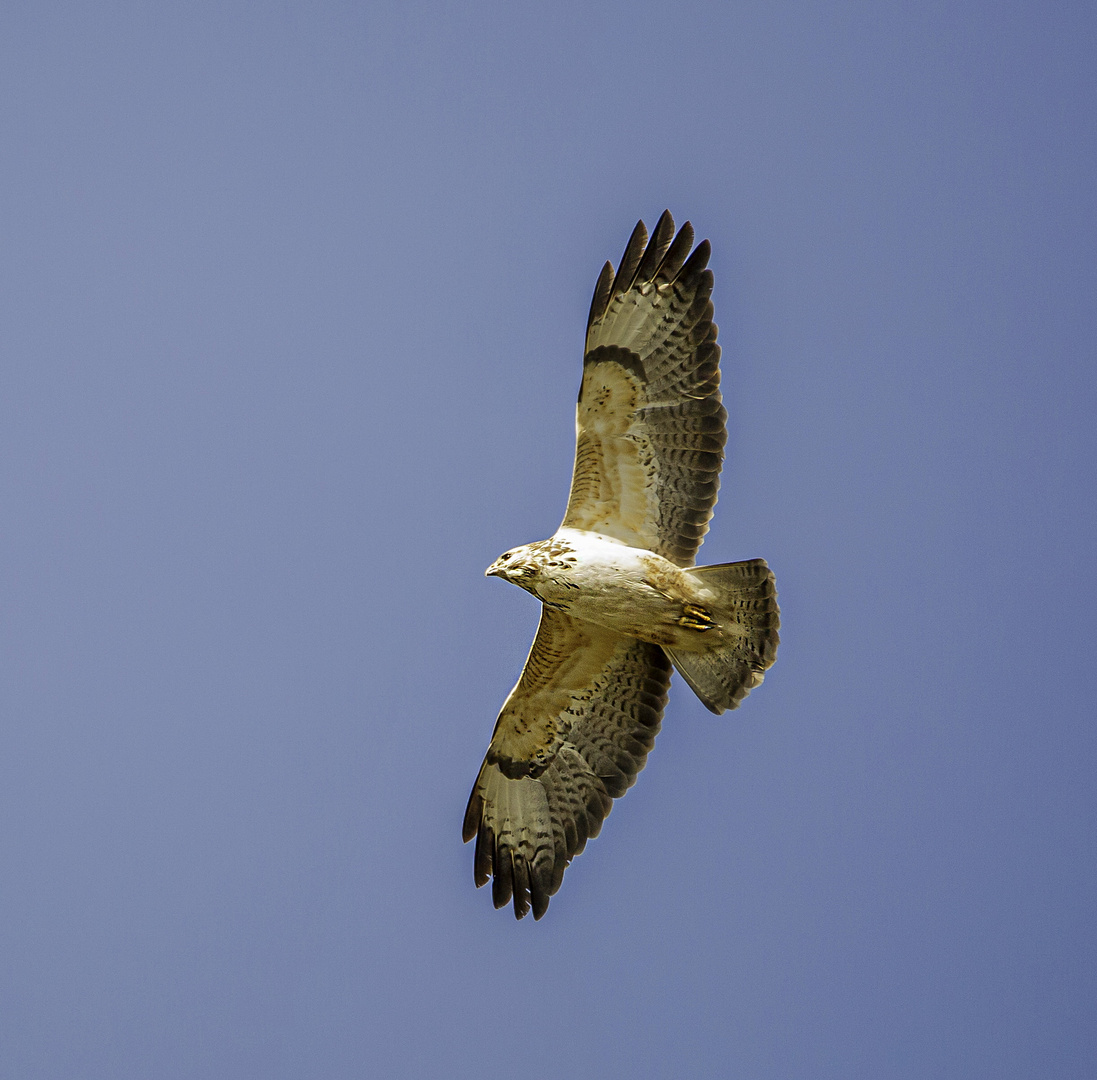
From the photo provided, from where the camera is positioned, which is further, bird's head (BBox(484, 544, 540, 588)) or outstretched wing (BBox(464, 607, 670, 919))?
outstretched wing (BBox(464, 607, 670, 919))

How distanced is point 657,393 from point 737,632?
1.58m

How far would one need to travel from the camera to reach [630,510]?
8.79 metres

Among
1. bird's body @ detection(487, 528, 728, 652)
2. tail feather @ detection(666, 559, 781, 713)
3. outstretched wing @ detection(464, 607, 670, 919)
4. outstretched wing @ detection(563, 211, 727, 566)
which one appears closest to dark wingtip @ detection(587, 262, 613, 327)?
outstretched wing @ detection(563, 211, 727, 566)

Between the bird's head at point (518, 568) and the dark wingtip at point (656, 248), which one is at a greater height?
the dark wingtip at point (656, 248)

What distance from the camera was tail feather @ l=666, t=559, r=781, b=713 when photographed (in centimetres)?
841

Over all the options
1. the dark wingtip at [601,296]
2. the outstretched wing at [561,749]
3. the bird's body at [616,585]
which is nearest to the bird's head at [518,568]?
the bird's body at [616,585]

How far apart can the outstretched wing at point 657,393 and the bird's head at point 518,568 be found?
2.19ft

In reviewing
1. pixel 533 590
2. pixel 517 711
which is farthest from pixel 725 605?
pixel 517 711

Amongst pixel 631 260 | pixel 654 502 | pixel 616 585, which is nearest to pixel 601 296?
pixel 631 260

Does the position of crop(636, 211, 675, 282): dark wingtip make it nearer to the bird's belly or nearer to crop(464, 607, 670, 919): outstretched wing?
the bird's belly

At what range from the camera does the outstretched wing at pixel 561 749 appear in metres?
9.30

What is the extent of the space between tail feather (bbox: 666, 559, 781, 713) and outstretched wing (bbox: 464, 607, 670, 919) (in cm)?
63

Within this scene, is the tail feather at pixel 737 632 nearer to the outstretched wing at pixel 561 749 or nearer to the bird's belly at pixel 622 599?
the bird's belly at pixel 622 599

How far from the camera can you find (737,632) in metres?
8.54
